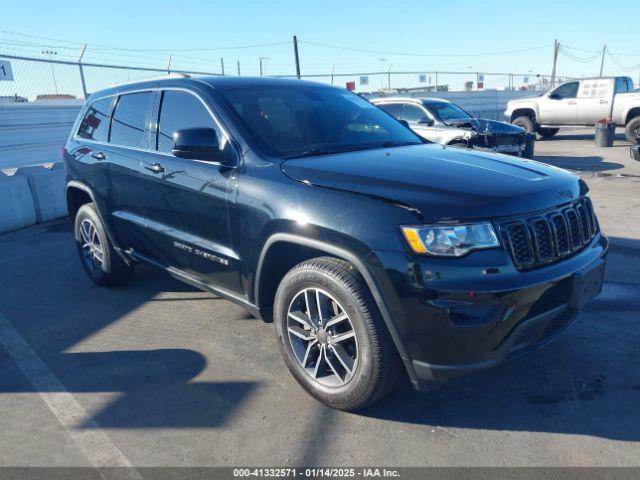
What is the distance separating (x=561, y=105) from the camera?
17.6 m

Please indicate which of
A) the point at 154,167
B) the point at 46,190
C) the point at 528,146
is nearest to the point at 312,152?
the point at 154,167

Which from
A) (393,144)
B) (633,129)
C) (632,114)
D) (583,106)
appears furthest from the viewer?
(583,106)

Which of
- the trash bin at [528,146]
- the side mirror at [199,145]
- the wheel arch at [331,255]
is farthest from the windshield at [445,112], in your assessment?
the wheel arch at [331,255]

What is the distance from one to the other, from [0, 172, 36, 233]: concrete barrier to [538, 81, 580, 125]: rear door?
15734 millimetres

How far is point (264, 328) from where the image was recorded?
417 cm

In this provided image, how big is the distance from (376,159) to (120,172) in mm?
2283

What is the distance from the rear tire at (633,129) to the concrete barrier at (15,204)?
15.5 m

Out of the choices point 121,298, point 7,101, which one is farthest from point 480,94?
point 121,298

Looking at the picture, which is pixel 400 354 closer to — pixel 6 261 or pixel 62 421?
pixel 62 421

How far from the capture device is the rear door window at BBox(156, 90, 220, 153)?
12.1ft

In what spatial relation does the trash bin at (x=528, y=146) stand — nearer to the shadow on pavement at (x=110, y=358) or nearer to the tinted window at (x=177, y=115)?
the shadow on pavement at (x=110, y=358)

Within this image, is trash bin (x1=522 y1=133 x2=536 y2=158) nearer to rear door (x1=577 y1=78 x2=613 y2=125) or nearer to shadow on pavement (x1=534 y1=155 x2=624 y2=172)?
shadow on pavement (x1=534 y1=155 x2=624 y2=172)

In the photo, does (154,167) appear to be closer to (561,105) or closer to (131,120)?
(131,120)

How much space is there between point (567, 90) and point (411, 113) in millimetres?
9128
